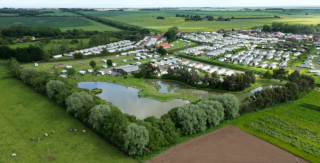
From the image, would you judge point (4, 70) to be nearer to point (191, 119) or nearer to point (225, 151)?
point (191, 119)

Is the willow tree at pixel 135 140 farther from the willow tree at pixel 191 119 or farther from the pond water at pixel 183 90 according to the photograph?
the pond water at pixel 183 90

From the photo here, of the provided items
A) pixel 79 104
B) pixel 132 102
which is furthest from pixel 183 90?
pixel 79 104

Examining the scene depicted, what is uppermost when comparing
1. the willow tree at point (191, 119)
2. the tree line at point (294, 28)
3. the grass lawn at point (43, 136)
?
the tree line at point (294, 28)

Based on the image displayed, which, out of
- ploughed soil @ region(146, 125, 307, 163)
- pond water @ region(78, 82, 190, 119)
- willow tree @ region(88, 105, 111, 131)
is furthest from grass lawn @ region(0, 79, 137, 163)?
pond water @ region(78, 82, 190, 119)

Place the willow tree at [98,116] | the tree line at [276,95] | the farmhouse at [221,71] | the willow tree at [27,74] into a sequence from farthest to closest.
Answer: the farmhouse at [221,71]
the willow tree at [27,74]
the tree line at [276,95]
the willow tree at [98,116]

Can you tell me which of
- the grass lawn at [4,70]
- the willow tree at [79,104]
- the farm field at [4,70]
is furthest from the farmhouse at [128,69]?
the farm field at [4,70]

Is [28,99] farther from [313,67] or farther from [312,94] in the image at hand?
[313,67]

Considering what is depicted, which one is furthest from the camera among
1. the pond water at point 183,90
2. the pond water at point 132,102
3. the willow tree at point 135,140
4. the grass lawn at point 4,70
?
the grass lawn at point 4,70

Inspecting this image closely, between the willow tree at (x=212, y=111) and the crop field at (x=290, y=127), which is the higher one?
the willow tree at (x=212, y=111)
